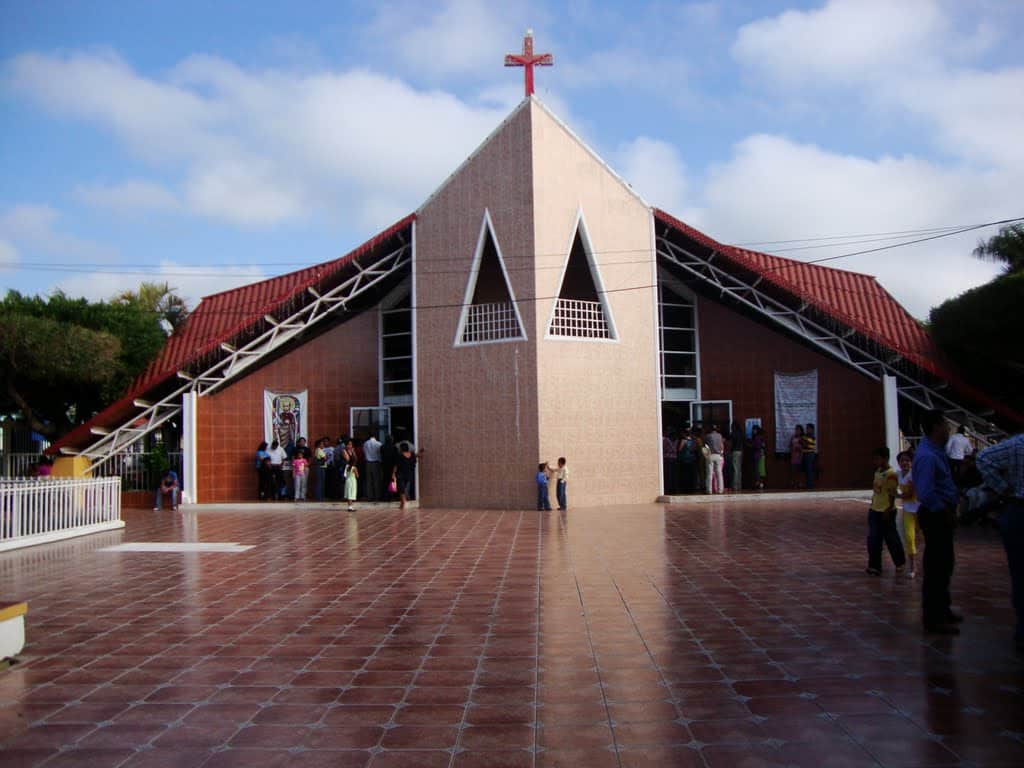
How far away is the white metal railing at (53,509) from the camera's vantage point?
12.1m

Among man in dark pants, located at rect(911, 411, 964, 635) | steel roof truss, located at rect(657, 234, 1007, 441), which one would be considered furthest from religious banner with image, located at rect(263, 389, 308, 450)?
man in dark pants, located at rect(911, 411, 964, 635)

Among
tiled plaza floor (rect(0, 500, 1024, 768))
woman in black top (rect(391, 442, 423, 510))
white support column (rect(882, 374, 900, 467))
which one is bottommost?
tiled plaza floor (rect(0, 500, 1024, 768))

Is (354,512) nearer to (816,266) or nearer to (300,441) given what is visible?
(300,441)

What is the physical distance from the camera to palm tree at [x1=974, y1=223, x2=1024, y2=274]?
20750mm

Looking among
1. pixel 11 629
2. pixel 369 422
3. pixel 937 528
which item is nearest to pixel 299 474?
pixel 369 422

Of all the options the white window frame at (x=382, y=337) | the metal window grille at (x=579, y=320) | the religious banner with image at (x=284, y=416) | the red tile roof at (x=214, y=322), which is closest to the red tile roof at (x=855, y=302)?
the metal window grille at (x=579, y=320)

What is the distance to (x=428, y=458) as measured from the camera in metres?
18.0

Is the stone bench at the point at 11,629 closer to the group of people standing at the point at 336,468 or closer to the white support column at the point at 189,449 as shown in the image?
the group of people standing at the point at 336,468

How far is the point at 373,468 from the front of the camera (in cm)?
1894

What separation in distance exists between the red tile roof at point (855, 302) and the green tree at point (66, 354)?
49.5 ft

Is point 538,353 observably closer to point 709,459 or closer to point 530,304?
point 530,304

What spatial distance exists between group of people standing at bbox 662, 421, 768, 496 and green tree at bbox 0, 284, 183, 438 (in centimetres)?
1493

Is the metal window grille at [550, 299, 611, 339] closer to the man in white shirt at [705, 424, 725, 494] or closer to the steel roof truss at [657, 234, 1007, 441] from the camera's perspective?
the steel roof truss at [657, 234, 1007, 441]

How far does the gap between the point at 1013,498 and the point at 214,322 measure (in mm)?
19034
